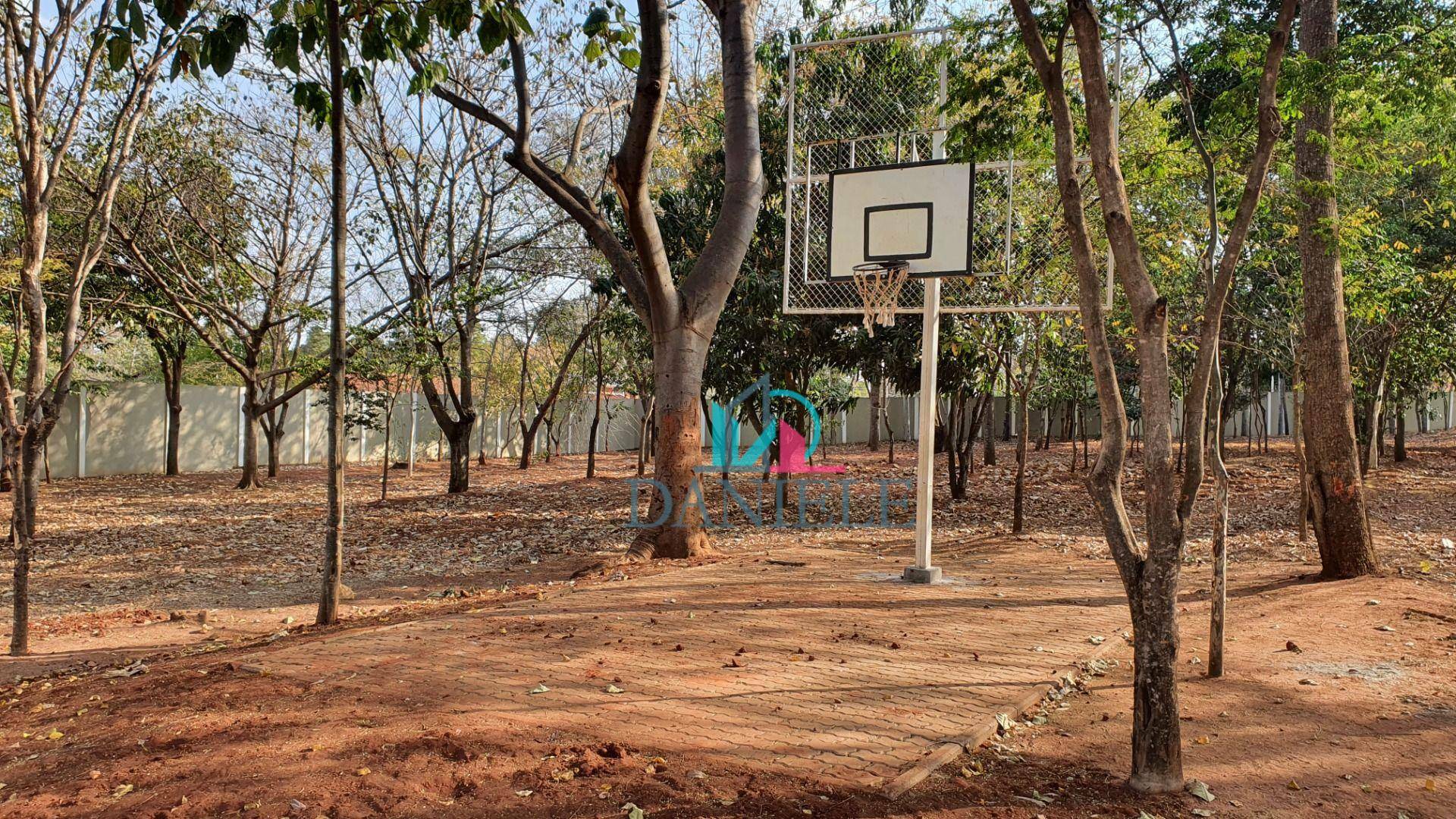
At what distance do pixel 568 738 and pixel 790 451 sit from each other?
11.2 meters

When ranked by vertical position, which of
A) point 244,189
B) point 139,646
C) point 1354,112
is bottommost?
point 139,646

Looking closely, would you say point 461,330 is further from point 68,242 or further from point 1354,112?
point 1354,112

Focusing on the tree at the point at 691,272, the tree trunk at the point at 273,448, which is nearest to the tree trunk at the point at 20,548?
the tree at the point at 691,272

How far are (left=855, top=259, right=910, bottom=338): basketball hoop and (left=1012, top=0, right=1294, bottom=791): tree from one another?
456 cm

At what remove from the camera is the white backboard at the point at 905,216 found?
811cm

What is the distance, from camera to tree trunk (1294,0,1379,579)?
7863 mm

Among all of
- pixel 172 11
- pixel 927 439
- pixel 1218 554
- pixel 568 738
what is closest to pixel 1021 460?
pixel 927 439

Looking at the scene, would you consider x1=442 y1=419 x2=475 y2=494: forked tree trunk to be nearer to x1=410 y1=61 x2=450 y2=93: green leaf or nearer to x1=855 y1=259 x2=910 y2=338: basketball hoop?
x1=855 y1=259 x2=910 y2=338: basketball hoop

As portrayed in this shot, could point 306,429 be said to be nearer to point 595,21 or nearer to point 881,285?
point 881,285

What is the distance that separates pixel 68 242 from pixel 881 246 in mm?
11965

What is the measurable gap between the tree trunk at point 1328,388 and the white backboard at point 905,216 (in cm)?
278

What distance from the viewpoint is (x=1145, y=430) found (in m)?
3.48

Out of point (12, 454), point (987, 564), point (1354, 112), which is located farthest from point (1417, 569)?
point (12, 454)

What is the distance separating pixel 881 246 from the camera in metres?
8.44
